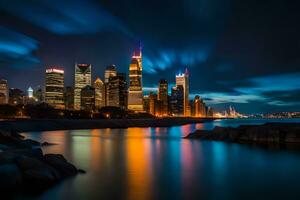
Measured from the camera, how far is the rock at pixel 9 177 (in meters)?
18.8

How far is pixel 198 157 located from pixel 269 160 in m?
7.93

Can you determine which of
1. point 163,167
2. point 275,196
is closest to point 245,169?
point 163,167

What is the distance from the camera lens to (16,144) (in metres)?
33.7

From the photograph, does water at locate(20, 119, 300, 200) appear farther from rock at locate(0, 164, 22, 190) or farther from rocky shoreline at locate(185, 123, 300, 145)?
rocky shoreline at locate(185, 123, 300, 145)

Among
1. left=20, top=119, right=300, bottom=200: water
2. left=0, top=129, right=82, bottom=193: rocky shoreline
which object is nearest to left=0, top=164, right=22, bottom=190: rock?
left=0, top=129, right=82, bottom=193: rocky shoreline

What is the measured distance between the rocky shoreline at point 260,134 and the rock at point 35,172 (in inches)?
1658

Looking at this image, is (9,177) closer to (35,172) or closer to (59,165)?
(35,172)

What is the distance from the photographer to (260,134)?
186 feet

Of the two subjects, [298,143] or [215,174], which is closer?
[215,174]

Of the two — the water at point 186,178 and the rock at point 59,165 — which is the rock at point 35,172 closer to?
the water at point 186,178

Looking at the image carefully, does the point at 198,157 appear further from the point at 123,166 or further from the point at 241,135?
the point at 241,135

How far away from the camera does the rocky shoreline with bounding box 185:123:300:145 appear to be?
53500 mm

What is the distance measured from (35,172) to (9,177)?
173 centimetres

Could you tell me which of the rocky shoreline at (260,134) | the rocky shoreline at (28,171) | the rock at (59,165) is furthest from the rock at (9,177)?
the rocky shoreline at (260,134)
